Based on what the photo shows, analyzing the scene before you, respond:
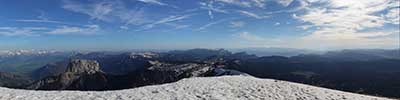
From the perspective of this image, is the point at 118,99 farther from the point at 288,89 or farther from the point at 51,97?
the point at 288,89

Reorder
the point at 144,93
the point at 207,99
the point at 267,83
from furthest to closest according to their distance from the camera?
the point at 267,83, the point at 144,93, the point at 207,99

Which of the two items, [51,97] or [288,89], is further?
[288,89]

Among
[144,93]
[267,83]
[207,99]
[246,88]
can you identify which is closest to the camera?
[207,99]

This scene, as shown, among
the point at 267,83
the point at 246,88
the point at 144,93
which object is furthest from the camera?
the point at 267,83

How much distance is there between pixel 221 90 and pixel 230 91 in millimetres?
656

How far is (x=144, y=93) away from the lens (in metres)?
22.3

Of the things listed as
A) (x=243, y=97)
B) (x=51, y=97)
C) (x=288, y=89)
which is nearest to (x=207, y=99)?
(x=243, y=97)

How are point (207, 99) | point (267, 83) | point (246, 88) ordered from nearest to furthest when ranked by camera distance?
point (207, 99)
point (246, 88)
point (267, 83)

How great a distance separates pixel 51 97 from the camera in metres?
20.5

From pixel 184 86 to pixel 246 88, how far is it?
15.0 ft

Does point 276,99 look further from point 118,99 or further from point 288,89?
point 118,99

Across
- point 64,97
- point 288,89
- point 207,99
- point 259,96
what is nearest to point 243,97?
point 259,96

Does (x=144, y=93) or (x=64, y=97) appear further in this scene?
(x=144, y=93)

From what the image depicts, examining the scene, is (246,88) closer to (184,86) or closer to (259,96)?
(259,96)
